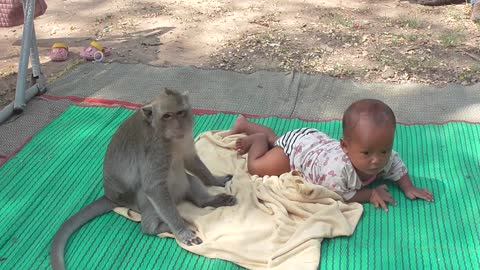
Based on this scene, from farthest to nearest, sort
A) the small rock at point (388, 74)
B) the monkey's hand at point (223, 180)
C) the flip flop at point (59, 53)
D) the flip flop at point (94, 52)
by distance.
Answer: the flip flop at point (59, 53) → the flip flop at point (94, 52) → the small rock at point (388, 74) → the monkey's hand at point (223, 180)

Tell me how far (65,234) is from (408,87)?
3940 millimetres

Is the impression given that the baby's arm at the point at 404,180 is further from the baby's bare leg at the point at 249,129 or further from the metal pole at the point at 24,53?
the metal pole at the point at 24,53

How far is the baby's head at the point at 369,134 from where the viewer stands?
139 inches

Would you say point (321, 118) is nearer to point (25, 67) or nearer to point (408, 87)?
point (408, 87)

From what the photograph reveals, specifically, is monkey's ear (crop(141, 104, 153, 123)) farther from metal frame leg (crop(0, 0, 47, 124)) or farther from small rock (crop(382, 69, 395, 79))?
small rock (crop(382, 69, 395, 79))

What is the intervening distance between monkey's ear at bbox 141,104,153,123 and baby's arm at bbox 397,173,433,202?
1.87 meters

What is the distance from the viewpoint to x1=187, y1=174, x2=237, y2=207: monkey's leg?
3.91 metres

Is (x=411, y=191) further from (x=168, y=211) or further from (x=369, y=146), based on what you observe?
(x=168, y=211)

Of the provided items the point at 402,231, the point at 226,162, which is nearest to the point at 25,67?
the point at 226,162

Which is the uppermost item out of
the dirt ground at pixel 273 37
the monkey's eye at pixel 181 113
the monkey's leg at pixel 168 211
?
the monkey's eye at pixel 181 113

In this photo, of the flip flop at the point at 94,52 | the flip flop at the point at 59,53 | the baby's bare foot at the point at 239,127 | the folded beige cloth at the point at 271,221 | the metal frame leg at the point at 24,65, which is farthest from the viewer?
the flip flop at the point at 59,53

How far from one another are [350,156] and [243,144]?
3.46 ft

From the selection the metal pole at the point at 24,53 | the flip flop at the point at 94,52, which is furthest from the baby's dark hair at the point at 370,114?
the flip flop at the point at 94,52

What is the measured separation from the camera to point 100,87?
6172 mm
